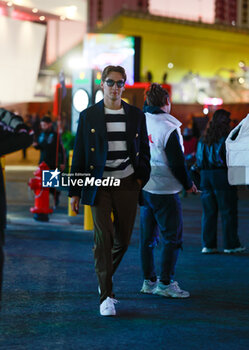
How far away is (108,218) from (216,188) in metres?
3.33

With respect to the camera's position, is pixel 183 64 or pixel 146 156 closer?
pixel 146 156

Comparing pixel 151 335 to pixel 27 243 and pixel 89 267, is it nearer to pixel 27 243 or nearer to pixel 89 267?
pixel 89 267

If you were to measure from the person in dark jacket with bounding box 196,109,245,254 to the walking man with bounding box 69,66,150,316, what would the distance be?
2.85 metres

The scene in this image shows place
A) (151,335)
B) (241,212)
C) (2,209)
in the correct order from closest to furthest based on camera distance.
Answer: (2,209)
(151,335)
(241,212)

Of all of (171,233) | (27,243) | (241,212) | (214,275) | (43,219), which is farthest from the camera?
(241,212)

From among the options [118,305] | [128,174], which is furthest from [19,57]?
[128,174]

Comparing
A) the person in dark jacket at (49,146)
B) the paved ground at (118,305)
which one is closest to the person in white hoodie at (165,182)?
the paved ground at (118,305)

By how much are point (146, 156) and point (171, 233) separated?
2.68 ft

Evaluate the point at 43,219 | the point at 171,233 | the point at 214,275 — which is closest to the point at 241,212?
the point at 43,219

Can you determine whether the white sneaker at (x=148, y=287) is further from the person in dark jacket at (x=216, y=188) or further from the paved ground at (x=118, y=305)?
the person in dark jacket at (x=216, y=188)

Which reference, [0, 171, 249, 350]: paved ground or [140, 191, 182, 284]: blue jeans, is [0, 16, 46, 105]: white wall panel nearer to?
[0, 171, 249, 350]: paved ground

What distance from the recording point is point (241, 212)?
1198 cm

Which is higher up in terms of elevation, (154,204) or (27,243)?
(154,204)

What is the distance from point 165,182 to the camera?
593cm
